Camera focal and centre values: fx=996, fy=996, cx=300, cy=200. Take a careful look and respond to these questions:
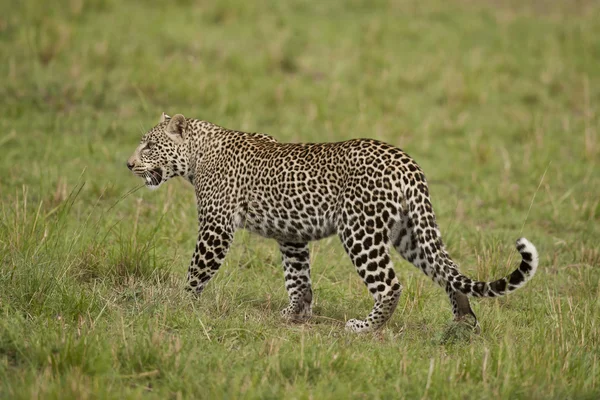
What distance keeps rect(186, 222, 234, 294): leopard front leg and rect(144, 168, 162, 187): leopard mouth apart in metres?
0.82

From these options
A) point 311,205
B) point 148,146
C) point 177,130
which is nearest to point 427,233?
point 311,205

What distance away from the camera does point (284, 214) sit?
7.52 metres

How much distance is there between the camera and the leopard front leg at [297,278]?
788 cm

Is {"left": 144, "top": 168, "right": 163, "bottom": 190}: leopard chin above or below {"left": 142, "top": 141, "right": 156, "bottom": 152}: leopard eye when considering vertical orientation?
below

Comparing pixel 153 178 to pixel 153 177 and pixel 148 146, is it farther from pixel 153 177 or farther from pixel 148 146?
pixel 148 146

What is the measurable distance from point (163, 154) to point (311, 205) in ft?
5.03

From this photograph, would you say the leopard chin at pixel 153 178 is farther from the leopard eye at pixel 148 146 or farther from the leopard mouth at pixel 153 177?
the leopard eye at pixel 148 146

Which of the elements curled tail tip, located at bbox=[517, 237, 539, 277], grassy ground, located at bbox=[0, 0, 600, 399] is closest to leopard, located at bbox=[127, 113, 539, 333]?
curled tail tip, located at bbox=[517, 237, 539, 277]

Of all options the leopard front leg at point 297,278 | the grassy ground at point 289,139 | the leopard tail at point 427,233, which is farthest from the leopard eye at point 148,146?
the leopard tail at point 427,233

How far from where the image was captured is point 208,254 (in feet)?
25.1

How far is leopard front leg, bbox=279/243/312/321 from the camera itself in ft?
25.8

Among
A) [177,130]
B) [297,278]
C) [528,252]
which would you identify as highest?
[177,130]

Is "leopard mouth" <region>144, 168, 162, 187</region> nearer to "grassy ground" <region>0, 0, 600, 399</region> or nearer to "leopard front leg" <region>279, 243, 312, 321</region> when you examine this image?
"grassy ground" <region>0, 0, 600, 399</region>

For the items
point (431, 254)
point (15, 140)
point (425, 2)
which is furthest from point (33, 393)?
point (425, 2)
